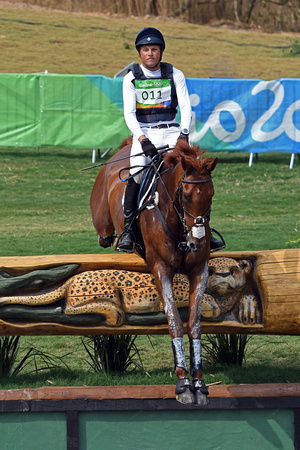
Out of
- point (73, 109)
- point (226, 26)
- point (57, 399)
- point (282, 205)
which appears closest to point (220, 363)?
point (57, 399)

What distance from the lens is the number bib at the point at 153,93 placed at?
5785 millimetres

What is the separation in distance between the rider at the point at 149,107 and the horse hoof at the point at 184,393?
4.46 feet

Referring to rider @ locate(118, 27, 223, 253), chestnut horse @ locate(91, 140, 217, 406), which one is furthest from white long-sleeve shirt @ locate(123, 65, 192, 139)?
chestnut horse @ locate(91, 140, 217, 406)

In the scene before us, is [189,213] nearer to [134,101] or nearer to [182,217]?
[182,217]

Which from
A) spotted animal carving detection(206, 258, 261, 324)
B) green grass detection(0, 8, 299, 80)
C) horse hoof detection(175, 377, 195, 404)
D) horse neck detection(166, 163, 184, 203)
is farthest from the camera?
green grass detection(0, 8, 299, 80)

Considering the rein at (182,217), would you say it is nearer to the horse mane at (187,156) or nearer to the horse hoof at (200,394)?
the horse mane at (187,156)

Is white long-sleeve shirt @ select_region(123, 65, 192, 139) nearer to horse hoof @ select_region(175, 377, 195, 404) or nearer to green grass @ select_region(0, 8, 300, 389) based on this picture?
horse hoof @ select_region(175, 377, 195, 404)

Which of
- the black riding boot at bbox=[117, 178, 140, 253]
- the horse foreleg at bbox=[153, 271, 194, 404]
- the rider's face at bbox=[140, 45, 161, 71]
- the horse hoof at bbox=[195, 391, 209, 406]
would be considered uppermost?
the rider's face at bbox=[140, 45, 161, 71]

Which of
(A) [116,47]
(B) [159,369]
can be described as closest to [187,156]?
(B) [159,369]

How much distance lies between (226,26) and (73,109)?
22.2 m

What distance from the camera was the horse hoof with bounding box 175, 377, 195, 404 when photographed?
473cm

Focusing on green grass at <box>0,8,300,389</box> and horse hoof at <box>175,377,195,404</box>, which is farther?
green grass at <box>0,8,300,389</box>

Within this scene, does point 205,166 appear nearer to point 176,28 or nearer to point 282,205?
point 282,205

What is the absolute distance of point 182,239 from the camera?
525 centimetres
